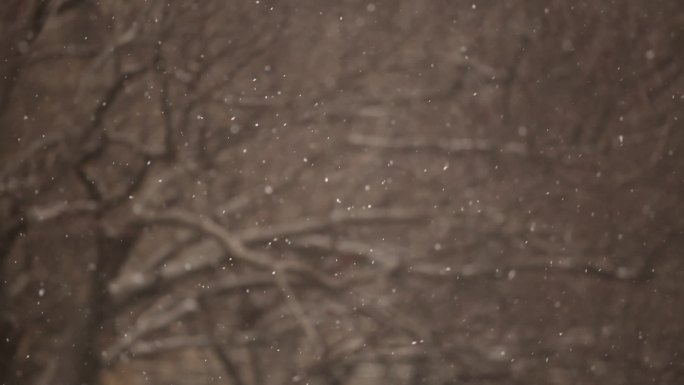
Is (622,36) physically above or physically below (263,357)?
above

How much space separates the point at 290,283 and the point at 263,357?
10 cm

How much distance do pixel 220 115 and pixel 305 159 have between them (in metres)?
0.12

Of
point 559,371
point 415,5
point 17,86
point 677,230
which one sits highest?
point 415,5

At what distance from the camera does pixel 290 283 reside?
91cm

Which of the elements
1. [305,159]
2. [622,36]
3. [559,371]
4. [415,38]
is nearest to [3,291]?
[305,159]

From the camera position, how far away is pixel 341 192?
928mm

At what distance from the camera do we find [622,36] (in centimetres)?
Answer: 98

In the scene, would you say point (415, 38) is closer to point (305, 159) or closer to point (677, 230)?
point (305, 159)

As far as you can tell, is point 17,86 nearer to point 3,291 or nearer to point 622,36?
point 3,291

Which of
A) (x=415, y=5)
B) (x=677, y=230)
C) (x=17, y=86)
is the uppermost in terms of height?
(x=415, y=5)

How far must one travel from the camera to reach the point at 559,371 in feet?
3.14

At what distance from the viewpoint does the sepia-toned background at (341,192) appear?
0.90 m

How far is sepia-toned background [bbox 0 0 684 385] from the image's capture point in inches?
35.2

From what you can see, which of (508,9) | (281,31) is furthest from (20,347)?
(508,9)
